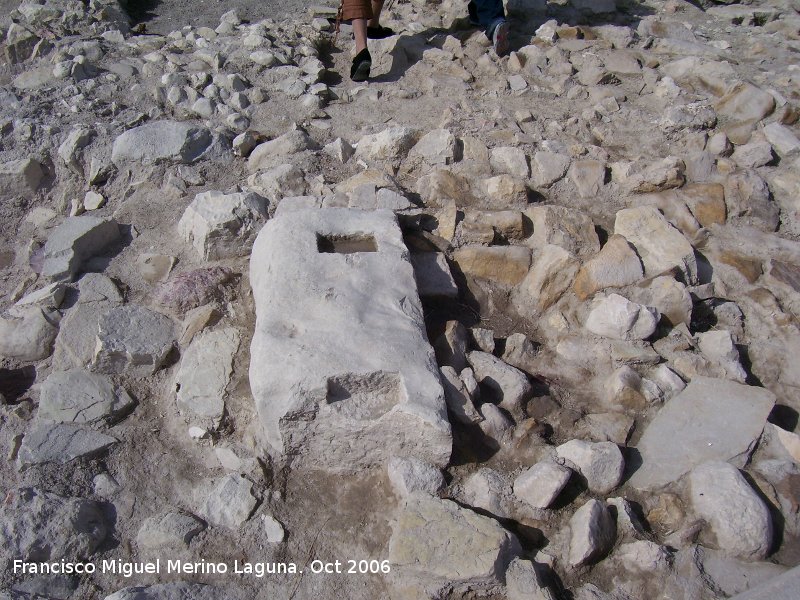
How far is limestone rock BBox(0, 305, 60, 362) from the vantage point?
2588 millimetres

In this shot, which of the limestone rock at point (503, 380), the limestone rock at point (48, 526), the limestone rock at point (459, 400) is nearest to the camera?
the limestone rock at point (48, 526)

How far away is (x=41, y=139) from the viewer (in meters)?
3.62

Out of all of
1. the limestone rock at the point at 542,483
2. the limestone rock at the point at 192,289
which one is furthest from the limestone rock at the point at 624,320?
the limestone rock at the point at 192,289

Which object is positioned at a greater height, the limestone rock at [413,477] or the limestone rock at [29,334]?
the limestone rock at [29,334]

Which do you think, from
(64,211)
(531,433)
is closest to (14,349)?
(64,211)

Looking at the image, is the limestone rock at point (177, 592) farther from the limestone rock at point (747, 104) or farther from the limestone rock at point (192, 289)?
the limestone rock at point (747, 104)

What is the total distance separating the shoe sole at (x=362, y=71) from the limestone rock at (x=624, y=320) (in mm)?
2459

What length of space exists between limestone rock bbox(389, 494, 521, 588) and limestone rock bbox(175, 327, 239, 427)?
81 cm

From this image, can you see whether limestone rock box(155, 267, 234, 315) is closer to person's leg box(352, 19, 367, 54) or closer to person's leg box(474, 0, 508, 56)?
person's leg box(352, 19, 367, 54)

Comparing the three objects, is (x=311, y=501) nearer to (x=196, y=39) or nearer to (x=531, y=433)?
(x=531, y=433)

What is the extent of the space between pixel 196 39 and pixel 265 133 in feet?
4.25

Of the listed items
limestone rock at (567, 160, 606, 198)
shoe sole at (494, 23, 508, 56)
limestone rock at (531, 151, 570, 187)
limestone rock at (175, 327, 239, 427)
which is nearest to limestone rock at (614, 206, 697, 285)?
limestone rock at (567, 160, 606, 198)

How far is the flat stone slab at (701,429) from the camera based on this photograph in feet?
7.45

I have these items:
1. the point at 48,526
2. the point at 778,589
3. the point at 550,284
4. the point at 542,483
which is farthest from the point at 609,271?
the point at 48,526
